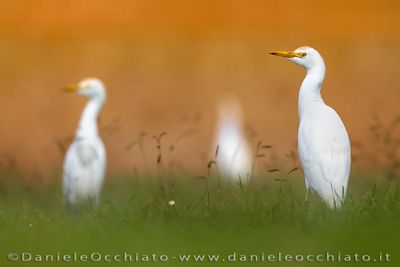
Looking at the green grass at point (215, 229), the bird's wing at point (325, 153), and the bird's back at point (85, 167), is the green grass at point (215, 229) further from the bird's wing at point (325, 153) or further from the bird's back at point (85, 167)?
the bird's back at point (85, 167)

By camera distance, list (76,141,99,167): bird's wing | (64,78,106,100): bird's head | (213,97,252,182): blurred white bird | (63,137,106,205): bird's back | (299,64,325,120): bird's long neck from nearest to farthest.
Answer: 1. (299,64,325,120): bird's long neck
2. (76,141,99,167): bird's wing
3. (63,137,106,205): bird's back
4. (64,78,106,100): bird's head
5. (213,97,252,182): blurred white bird

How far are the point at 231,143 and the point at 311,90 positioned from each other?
6993mm

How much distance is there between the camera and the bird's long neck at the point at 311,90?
7.34 meters

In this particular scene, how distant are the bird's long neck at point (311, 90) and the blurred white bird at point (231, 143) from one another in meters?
5.43

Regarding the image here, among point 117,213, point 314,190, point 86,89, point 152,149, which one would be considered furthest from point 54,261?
point 152,149

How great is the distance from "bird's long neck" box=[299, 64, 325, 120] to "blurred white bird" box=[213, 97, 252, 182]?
5432 millimetres

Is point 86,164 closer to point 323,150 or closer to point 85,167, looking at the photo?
point 85,167

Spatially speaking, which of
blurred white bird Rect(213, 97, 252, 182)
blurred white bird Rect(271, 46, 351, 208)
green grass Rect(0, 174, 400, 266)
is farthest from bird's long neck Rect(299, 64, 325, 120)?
blurred white bird Rect(213, 97, 252, 182)

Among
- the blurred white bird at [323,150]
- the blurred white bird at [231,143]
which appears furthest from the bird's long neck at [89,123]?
the blurred white bird at [323,150]

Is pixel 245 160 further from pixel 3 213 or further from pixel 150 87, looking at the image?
pixel 3 213

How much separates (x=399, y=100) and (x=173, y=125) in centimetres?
356

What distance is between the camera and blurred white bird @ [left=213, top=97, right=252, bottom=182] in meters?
13.5

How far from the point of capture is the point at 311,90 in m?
7.37

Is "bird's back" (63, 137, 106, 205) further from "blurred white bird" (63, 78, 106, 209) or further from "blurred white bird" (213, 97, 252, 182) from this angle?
"blurred white bird" (213, 97, 252, 182)
